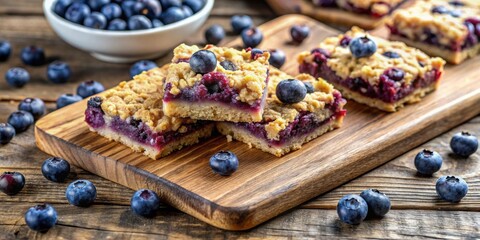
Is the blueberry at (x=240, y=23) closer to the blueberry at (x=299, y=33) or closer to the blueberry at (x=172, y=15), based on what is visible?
the blueberry at (x=299, y=33)

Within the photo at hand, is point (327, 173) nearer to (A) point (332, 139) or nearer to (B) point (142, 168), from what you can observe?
(A) point (332, 139)

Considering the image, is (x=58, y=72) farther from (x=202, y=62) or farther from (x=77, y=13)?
(x=202, y=62)

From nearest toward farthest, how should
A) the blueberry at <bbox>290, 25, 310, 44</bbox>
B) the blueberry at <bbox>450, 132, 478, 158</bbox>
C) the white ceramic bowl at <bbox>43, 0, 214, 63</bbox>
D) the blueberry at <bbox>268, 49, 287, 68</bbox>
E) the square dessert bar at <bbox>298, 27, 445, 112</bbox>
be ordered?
the blueberry at <bbox>450, 132, 478, 158</bbox> < the square dessert bar at <bbox>298, 27, 445, 112</bbox> < the blueberry at <bbox>268, 49, 287, 68</bbox> < the white ceramic bowl at <bbox>43, 0, 214, 63</bbox> < the blueberry at <bbox>290, 25, 310, 44</bbox>

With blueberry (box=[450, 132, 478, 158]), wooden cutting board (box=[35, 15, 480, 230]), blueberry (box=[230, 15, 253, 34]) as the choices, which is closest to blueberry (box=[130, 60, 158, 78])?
wooden cutting board (box=[35, 15, 480, 230])

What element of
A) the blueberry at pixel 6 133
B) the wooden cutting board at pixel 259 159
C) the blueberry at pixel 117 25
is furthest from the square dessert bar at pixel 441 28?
the blueberry at pixel 6 133

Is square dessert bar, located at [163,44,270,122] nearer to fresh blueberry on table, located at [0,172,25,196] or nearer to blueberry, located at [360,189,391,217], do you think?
blueberry, located at [360,189,391,217]

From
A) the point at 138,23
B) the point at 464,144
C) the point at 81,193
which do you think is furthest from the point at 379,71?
the point at 81,193
